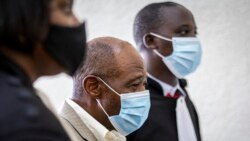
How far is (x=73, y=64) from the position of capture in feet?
2.35

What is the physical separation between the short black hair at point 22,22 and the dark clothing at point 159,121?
0.99 m

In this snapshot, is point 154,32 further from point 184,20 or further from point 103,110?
point 103,110

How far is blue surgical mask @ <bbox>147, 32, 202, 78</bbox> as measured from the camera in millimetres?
1777

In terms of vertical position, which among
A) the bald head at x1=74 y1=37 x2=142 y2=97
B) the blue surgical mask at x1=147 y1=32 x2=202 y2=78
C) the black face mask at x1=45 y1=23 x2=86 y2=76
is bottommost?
the blue surgical mask at x1=147 y1=32 x2=202 y2=78

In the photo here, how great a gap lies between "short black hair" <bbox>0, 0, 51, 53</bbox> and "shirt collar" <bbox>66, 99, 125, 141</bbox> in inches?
23.7

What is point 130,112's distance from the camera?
1.37m

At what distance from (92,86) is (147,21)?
656 millimetres

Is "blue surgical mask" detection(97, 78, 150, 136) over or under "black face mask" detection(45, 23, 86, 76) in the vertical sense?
under

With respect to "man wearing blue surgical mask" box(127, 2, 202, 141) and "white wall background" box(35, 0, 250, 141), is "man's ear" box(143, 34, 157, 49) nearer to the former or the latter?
"man wearing blue surgical mask" box(127, 2, 202, 141)

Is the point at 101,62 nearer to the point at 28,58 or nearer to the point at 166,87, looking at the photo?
the point at 166,87

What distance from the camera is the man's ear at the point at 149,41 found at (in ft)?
5.85

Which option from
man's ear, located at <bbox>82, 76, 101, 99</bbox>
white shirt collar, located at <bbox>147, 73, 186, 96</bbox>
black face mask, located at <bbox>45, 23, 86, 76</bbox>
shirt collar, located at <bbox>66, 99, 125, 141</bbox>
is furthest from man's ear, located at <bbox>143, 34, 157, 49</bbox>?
black face mask, located at <bbox>45, 23, 86, 76</bbox>

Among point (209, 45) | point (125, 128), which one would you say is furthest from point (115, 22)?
point (125, 128)

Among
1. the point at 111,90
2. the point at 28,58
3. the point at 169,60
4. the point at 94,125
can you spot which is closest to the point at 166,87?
the point at 169,60
